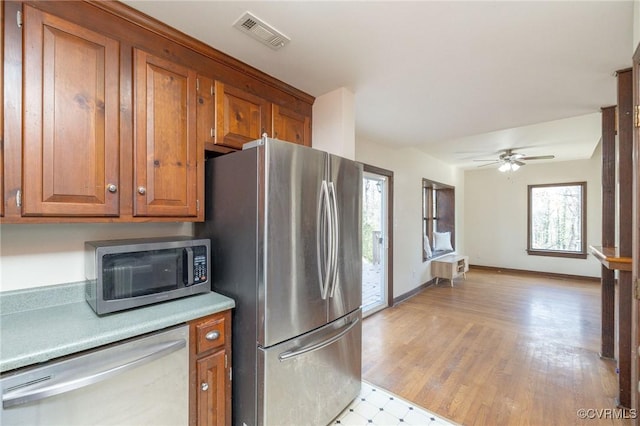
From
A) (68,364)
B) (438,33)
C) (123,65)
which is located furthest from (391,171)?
(68,364)

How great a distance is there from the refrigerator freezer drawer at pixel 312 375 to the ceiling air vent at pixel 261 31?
1.77 meters

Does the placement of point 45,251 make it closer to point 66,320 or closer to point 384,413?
point 66,320

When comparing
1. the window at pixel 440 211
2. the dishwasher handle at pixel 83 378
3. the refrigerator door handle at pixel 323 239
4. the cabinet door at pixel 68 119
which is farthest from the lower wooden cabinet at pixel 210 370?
the window at pixel 440 211

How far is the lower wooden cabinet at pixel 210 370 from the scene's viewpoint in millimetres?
1452

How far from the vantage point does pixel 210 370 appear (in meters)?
1.53

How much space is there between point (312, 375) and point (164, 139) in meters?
1.63

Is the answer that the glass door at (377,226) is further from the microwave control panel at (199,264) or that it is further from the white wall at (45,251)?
the white wall at (45,251)

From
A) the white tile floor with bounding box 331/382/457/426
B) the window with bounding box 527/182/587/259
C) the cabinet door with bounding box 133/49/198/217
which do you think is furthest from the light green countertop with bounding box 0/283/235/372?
the window with bounding box 527/182/587/259

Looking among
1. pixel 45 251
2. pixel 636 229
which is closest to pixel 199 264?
pixel 45 251

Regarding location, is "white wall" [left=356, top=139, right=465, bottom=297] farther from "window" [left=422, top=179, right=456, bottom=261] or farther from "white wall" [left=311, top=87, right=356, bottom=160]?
"white wall" [left=311, top=87, right=356, bottom=160]

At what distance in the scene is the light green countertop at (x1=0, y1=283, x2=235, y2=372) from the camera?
1.06 meters

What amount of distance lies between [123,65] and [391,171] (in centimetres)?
355

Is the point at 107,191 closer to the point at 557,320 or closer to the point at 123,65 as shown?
the point at 123,65

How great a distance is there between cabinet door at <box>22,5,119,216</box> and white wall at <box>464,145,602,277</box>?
299 inches
